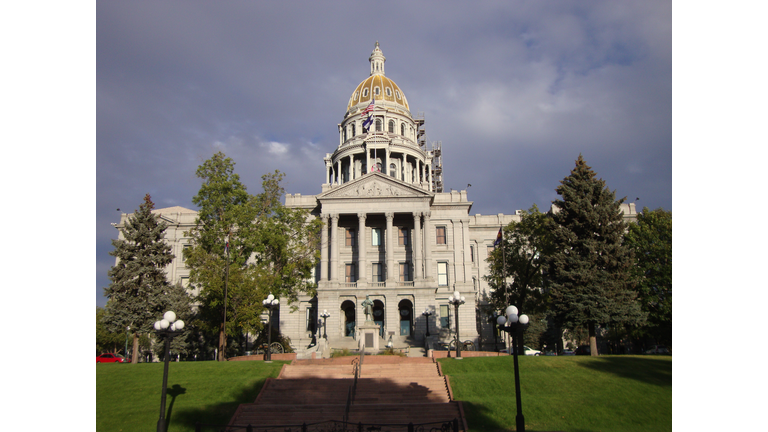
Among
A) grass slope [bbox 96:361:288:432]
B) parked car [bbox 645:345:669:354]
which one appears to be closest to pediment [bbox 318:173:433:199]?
parked car [bbox 645:345:669:354]

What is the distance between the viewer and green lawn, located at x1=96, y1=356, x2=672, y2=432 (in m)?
19.2

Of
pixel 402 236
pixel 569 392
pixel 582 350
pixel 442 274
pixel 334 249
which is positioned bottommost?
pixel 582 350

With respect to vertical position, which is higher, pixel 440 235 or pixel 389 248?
pixel 440 235

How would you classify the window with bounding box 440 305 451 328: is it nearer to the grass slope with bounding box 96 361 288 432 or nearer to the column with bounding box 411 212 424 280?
the column with bounding box 411 212 424 280

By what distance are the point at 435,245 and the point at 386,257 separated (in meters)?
6.10

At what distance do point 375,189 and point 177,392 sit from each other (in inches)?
1267

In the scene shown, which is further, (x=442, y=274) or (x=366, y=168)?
(x=366, y=168)

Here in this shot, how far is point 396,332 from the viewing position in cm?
4759

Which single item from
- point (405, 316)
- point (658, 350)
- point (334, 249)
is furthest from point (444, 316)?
point (658, 350)

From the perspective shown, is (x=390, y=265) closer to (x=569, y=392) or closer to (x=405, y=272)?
(x=405, y=272)

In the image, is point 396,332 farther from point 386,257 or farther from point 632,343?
point 632,343

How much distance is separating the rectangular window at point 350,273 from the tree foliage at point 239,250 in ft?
40.4

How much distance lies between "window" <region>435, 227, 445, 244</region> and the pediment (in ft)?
15.4

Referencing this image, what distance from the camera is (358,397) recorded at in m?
22.5
